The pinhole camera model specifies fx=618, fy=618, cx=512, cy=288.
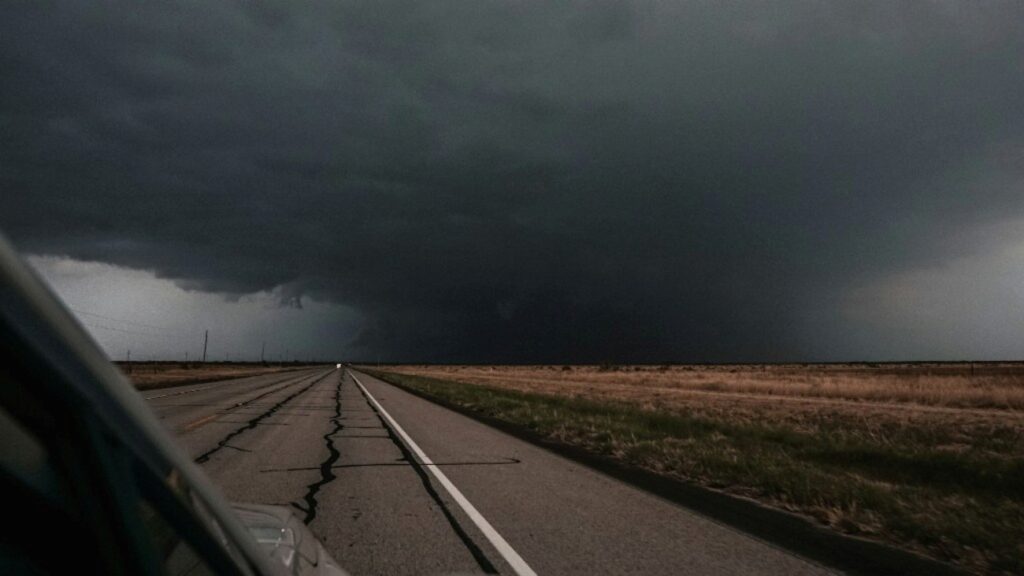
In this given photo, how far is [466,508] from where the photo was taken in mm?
6871

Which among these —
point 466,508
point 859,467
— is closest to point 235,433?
point 466,508

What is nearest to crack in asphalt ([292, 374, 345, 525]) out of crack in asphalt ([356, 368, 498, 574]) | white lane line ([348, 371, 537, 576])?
crack in asphalt ([356, 368, 498, 574])

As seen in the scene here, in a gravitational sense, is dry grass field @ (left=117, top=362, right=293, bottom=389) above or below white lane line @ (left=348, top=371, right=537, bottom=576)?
below

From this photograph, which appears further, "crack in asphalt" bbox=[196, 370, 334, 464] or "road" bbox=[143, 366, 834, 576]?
"crack in asphalt" bbox=[196, 370, 334, 464]

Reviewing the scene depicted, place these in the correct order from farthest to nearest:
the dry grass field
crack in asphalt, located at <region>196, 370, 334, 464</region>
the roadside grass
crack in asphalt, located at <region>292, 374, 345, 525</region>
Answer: the dry grass field
crack in asphalt, located at <region>196, 370, 334, 464</region>
crack in asphalt, located at <region>292, 374, 345, 525</region>
the roadside grass

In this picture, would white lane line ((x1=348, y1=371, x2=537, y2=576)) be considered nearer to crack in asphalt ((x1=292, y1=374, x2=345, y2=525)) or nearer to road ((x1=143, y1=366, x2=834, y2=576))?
road ((x1=143, y1=366, x2=834, y2=576))

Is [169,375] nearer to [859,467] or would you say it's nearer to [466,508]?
[466,508]

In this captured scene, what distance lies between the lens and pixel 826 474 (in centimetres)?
913

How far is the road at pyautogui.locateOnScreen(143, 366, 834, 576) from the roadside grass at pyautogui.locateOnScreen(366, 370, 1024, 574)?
1.59 metres

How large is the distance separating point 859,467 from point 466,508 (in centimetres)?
739

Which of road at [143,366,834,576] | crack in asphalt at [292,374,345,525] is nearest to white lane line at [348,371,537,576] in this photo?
road at [143,366,834,576]

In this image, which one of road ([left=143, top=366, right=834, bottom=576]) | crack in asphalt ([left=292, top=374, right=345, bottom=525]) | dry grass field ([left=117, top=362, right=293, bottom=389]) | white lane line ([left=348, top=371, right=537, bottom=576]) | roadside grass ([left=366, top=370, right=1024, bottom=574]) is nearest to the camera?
white lane line ([left=348, top=371, right=537, bottom=576])

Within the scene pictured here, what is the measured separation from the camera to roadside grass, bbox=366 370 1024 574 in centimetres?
615

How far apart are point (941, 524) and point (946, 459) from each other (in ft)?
17.5
